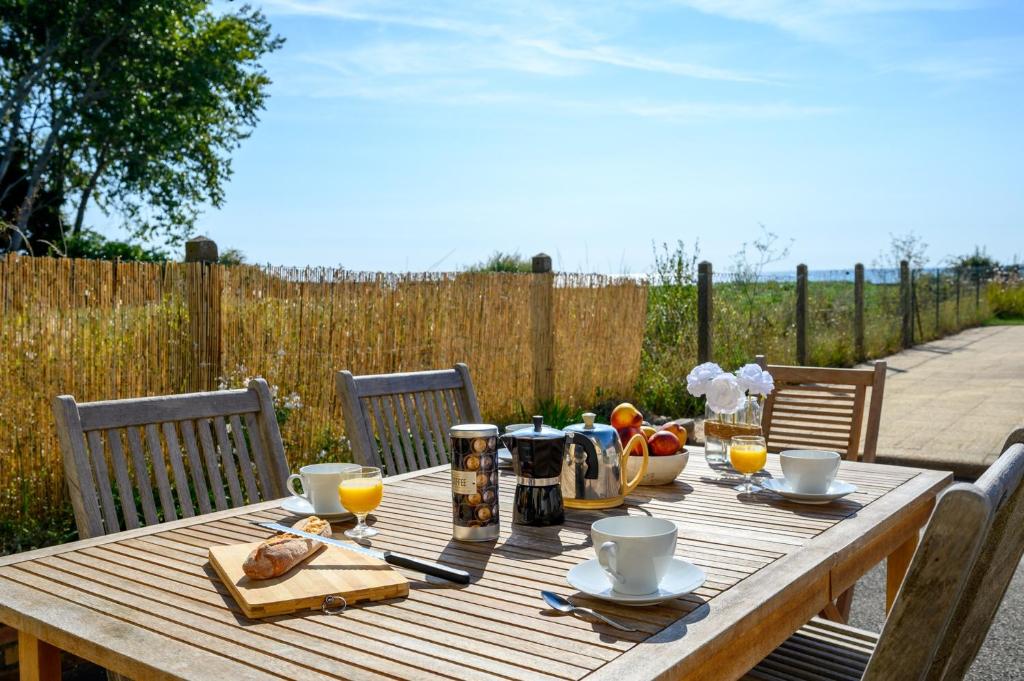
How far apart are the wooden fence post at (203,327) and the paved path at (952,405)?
449 cm

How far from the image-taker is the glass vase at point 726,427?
2.88 meters

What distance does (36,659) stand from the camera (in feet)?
5.57

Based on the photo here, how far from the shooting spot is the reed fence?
4.71 meters

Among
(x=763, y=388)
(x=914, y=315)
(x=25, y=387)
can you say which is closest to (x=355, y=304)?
(x=25, y=387)

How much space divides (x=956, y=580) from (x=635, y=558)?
67 centimetres

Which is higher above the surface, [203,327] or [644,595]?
[203,327]

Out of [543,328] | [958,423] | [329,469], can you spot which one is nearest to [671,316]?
[543,328]

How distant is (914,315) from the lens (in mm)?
16594

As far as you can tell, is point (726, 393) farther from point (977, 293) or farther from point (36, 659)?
point (977, 293)

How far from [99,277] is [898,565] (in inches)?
163

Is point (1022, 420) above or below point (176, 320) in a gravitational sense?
below

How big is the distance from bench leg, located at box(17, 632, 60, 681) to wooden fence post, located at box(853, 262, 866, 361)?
13.4 meters

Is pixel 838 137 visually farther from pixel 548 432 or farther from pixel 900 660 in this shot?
pixel 900 660

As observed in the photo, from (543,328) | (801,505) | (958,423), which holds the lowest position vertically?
(958,423)
